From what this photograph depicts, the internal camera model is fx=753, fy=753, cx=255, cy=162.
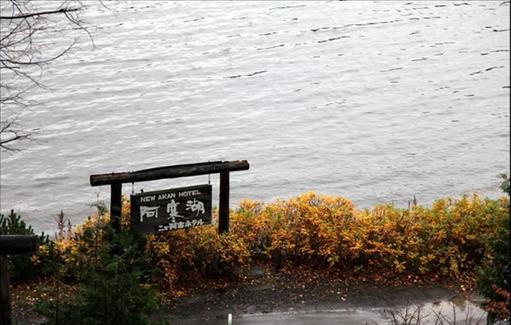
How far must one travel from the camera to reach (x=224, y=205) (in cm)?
1036

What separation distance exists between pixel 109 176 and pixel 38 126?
11.8 meters

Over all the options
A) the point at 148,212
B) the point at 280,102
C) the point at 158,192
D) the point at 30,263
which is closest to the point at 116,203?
the point at 148,212

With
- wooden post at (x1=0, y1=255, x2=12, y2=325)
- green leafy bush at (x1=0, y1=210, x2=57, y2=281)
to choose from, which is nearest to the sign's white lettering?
green leafy bush at (x1=0, y1=210, x2=57, y2=281)

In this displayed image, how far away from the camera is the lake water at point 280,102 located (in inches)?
699

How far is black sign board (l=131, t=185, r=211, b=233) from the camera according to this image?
9.66 meters

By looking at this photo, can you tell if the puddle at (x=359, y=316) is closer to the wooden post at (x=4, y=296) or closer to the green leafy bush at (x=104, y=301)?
the wooden post at (x=4, y=296)

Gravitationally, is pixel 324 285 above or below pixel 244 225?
below

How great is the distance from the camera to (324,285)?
10.2m

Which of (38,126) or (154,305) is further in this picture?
(38,126)

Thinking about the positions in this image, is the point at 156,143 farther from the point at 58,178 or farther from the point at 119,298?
the point at 119,298

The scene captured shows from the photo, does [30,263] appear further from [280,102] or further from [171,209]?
[280,102]

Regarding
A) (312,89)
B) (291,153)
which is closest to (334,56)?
(312,89)

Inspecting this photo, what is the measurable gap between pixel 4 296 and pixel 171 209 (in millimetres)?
2703

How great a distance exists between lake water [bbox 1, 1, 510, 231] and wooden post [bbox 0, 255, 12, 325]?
8.11 meters
